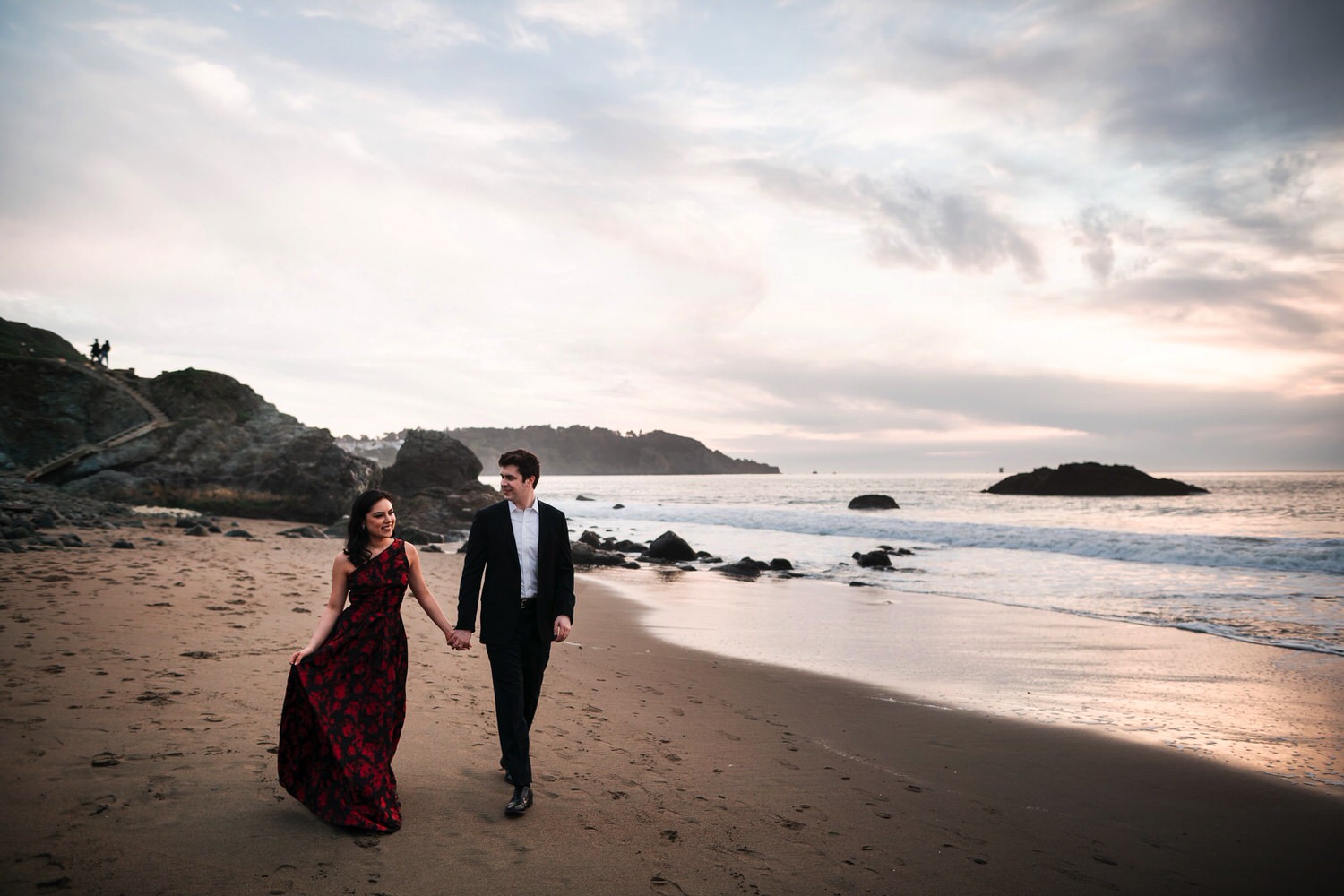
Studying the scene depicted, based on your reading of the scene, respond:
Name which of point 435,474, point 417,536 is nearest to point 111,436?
point 435,474

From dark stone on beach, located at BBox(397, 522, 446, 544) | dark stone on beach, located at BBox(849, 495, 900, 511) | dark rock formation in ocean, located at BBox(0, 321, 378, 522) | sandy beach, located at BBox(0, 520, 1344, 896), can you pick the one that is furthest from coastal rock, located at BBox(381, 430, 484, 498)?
sandy beach, located at BBox(0, 520, 1344, 896)

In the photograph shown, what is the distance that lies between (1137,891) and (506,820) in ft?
11.6

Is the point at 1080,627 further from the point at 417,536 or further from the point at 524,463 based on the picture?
the point at 417,536

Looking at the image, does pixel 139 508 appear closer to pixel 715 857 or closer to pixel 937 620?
pixel 937 620

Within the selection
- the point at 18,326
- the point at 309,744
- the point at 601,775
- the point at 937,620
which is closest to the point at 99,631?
the point at 309,744

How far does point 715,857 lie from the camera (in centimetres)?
397

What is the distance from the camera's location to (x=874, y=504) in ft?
170

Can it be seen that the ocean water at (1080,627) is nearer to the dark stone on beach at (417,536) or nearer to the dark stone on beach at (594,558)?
the dark stone on beach at (594,558)

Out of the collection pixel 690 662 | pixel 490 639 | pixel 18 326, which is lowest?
pixel 690 662

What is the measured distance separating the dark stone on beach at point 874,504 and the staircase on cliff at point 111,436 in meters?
41.1

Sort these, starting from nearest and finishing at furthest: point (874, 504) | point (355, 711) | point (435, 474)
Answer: point (355, 711), point (435, 474), point (874, 504)

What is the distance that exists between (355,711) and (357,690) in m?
0.11

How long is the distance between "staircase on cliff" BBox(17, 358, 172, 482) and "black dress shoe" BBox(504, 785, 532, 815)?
2985 cm

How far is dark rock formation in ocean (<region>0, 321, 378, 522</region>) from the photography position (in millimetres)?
26312
